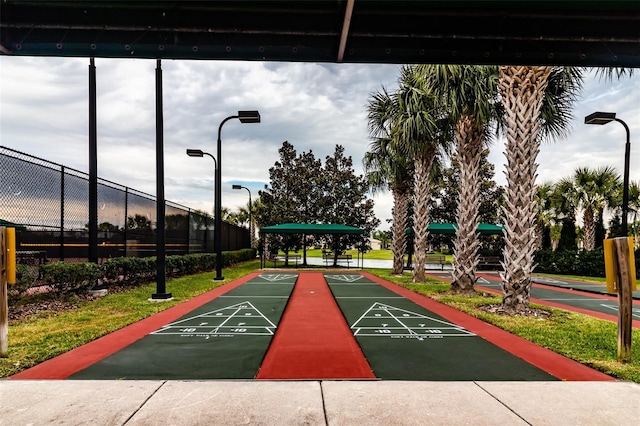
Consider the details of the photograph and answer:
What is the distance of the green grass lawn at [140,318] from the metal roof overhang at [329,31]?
166 inches

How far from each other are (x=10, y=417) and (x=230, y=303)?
6813mm

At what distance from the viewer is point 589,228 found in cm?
2356

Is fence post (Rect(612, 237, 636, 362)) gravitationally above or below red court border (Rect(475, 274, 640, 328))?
above

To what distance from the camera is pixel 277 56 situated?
4809 mm

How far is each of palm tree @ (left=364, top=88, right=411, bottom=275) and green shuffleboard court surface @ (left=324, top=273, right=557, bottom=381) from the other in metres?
10.1

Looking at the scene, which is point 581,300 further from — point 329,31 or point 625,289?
point 329,31

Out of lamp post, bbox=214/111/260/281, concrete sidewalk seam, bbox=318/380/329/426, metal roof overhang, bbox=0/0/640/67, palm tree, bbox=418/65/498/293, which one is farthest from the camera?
lamp post, bbox=214/111/260/281

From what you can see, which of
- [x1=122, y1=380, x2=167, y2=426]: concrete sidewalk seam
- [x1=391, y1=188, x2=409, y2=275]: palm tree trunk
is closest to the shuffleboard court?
[x1=391, y1=188, x2=409, y2=275]: palm tree trunk

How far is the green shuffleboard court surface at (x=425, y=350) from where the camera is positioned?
4.71m

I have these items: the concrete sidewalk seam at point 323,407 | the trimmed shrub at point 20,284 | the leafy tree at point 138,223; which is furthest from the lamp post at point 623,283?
the leafy tree at point 138,223

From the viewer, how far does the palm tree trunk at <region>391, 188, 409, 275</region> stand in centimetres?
1922

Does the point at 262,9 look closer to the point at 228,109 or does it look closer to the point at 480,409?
the point at 480,409

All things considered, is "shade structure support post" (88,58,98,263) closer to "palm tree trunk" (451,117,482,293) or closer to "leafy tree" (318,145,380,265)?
"palm tree trunk" (451,117,482,293)

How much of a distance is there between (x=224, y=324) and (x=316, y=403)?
14.2 ft
